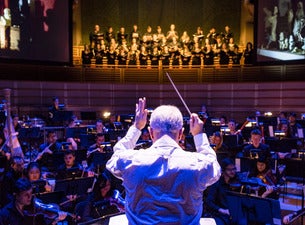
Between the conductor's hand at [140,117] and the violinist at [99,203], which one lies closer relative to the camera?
the conductor's hand at [140,117]

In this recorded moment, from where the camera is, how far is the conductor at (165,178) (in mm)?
2117

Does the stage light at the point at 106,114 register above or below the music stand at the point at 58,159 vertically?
above

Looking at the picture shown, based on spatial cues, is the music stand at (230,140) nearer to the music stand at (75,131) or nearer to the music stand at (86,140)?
the music stand at (86,140)

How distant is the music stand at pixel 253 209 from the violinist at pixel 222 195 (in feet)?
2.99

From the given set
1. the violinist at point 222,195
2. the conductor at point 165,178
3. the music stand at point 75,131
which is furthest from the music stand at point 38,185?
the music stand at point 75,131

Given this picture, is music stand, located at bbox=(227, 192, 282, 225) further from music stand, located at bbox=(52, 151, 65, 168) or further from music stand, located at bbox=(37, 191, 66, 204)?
music stand, located at bbox=(52, 151, 65, 168)

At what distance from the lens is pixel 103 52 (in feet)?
55.4

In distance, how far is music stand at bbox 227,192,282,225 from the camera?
4398 millimetres

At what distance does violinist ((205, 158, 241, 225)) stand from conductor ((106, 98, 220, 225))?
3.68 metres

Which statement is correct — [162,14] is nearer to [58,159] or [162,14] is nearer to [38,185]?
[58,159]

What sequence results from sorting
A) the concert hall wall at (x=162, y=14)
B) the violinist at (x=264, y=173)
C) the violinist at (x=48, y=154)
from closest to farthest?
the violinist at (x=264, y=173), the violinist at (x=48, y=154), the concert hall wall at (x=162, y=14)

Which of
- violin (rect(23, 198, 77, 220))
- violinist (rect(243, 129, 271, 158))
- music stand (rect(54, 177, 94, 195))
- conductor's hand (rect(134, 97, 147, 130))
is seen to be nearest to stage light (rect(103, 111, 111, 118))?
violinist (rect(243, 129, 271, 158))

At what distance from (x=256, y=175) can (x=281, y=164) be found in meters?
1.33

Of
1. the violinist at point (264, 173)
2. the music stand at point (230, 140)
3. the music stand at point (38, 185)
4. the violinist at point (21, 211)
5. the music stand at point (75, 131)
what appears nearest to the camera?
the violinist at point (21, 211)
